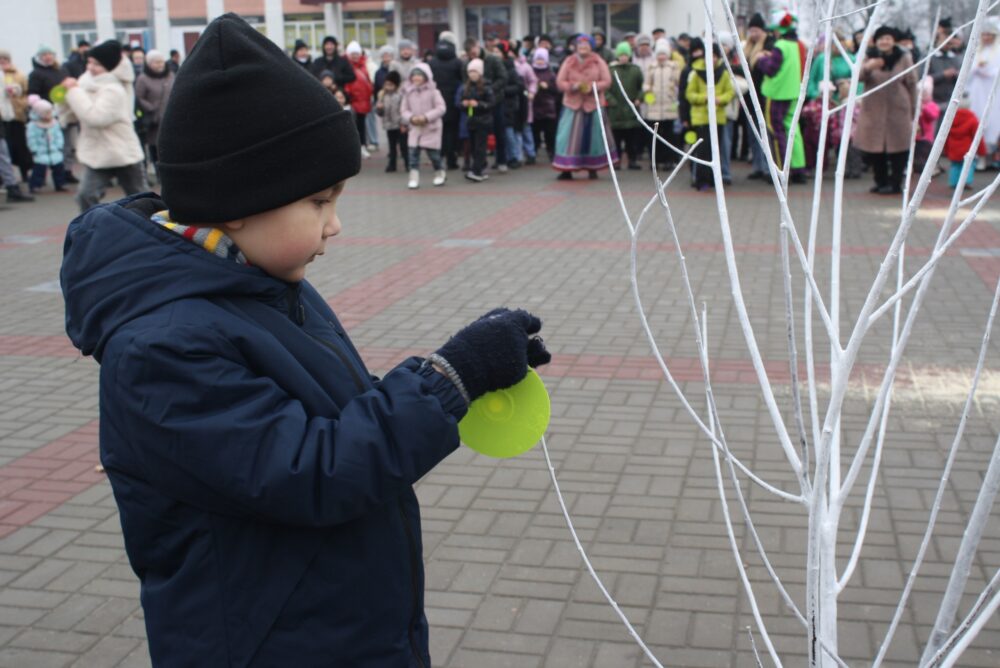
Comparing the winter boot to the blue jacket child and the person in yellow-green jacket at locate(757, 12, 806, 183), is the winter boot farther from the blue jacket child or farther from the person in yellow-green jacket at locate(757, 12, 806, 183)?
the blue jacket child

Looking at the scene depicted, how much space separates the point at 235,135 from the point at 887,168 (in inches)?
500

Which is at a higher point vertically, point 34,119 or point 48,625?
point 34,119

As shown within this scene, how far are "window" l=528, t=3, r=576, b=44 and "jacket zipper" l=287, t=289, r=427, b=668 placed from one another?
127 feet

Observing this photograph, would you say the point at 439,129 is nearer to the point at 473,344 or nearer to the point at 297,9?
the point at 473,344

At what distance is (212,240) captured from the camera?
5.51 ft

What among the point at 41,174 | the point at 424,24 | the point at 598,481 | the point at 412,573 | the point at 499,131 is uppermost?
the point at 424,24

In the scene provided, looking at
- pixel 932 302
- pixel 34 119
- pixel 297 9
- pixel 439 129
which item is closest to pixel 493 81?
pixel 439 129

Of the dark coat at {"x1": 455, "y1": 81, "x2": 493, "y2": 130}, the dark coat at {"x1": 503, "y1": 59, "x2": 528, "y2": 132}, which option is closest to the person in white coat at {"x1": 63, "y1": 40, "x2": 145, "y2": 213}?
the dark coat at {"x1": 455, "y1": 81, "x2": 493, "y2": 130}

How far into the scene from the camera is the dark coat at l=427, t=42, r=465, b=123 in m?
16.2

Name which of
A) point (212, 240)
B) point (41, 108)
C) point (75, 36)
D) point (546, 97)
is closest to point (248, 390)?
point (212, 240)

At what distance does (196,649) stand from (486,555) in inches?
91.7

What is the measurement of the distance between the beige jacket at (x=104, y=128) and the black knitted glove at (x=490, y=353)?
880 cm

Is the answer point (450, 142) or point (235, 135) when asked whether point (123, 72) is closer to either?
point (450, 142)

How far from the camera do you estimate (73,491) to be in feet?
15.2
